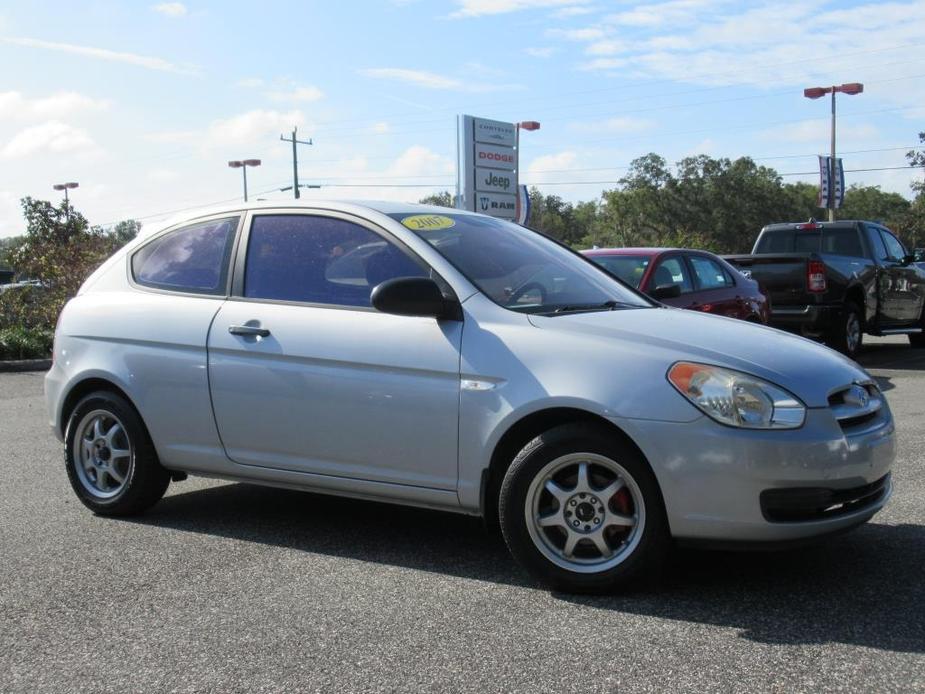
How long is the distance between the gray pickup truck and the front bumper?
404 inches

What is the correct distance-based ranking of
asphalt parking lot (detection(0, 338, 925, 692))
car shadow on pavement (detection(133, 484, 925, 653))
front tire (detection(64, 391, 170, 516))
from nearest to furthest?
asphalt parking lot (detection(0, 338, 925, 692)) < car shadow on pavement (detection(133, 484, 925, 653)) < front tire (detection(64, 391, 170, 516))

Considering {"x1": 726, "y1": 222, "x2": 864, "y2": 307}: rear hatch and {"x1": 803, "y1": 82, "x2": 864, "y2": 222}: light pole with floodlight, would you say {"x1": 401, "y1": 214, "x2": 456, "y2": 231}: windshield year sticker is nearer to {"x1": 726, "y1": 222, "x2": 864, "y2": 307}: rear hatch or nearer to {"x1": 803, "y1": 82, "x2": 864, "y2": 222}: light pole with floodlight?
{"x1": 726, "y1": 222, "x2": 864, "y2": 307}: rear hatch

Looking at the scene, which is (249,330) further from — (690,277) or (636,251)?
(690,277)

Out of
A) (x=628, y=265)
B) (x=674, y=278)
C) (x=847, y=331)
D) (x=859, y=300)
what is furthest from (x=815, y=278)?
(x=628, y=265)

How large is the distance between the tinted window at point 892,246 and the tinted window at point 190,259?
41.3ft

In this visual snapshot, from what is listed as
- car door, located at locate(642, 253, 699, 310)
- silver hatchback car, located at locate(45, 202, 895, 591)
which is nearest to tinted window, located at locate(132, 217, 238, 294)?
silver hatchback car, located at locate(45, 202, 895, 591)

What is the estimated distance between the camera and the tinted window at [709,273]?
11169 millimetres

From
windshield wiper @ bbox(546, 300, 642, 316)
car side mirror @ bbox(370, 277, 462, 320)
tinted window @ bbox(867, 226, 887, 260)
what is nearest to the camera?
car side mirror @ bbox(370, 277, 462, 320)

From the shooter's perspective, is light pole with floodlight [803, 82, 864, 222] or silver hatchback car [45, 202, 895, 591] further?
light pole with floodlight [803, 82, 864, 222]

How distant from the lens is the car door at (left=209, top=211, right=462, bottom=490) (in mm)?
4582

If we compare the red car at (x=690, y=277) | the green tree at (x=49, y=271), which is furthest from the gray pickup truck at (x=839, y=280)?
the green tree at (x=49, y=271)

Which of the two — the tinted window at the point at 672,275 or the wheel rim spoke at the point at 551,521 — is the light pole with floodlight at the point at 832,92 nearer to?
the tinted window at the point at 672,275

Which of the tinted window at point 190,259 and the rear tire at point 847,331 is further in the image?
the rear tire at point 847,331

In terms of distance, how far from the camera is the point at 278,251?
17.4 feet
